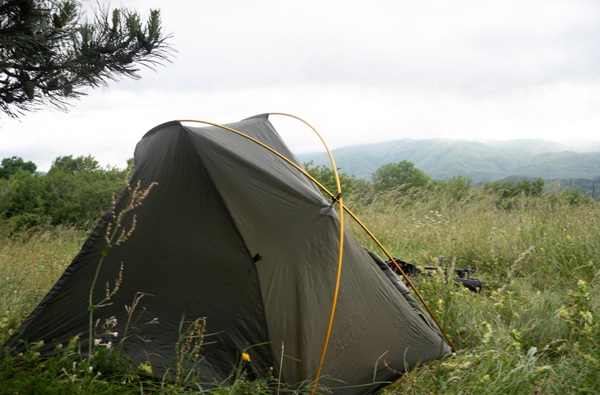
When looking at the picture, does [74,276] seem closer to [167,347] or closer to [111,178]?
[167,347]

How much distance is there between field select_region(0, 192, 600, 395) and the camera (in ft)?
8.94

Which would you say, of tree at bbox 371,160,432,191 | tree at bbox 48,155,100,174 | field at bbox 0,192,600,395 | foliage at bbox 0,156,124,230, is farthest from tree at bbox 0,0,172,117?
tree at bbox 371,160,432,191

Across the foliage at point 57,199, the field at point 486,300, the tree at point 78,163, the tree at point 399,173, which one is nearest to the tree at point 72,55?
the field at point 486,300

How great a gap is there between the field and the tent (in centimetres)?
17

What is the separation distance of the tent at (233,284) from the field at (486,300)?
0.17 meters

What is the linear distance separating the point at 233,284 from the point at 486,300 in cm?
212

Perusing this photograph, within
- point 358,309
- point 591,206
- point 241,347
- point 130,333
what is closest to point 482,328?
point 358,309

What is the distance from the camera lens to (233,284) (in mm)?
3012

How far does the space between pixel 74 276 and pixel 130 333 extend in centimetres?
52

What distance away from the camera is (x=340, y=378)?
9.87 ft

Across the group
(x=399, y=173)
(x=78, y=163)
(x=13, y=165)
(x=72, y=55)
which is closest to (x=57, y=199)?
(x=72, y=55)

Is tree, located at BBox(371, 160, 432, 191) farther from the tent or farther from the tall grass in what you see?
the tent

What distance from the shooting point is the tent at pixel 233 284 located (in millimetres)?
2949

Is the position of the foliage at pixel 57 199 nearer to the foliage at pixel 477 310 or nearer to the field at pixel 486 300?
the field at pixel 486 300
